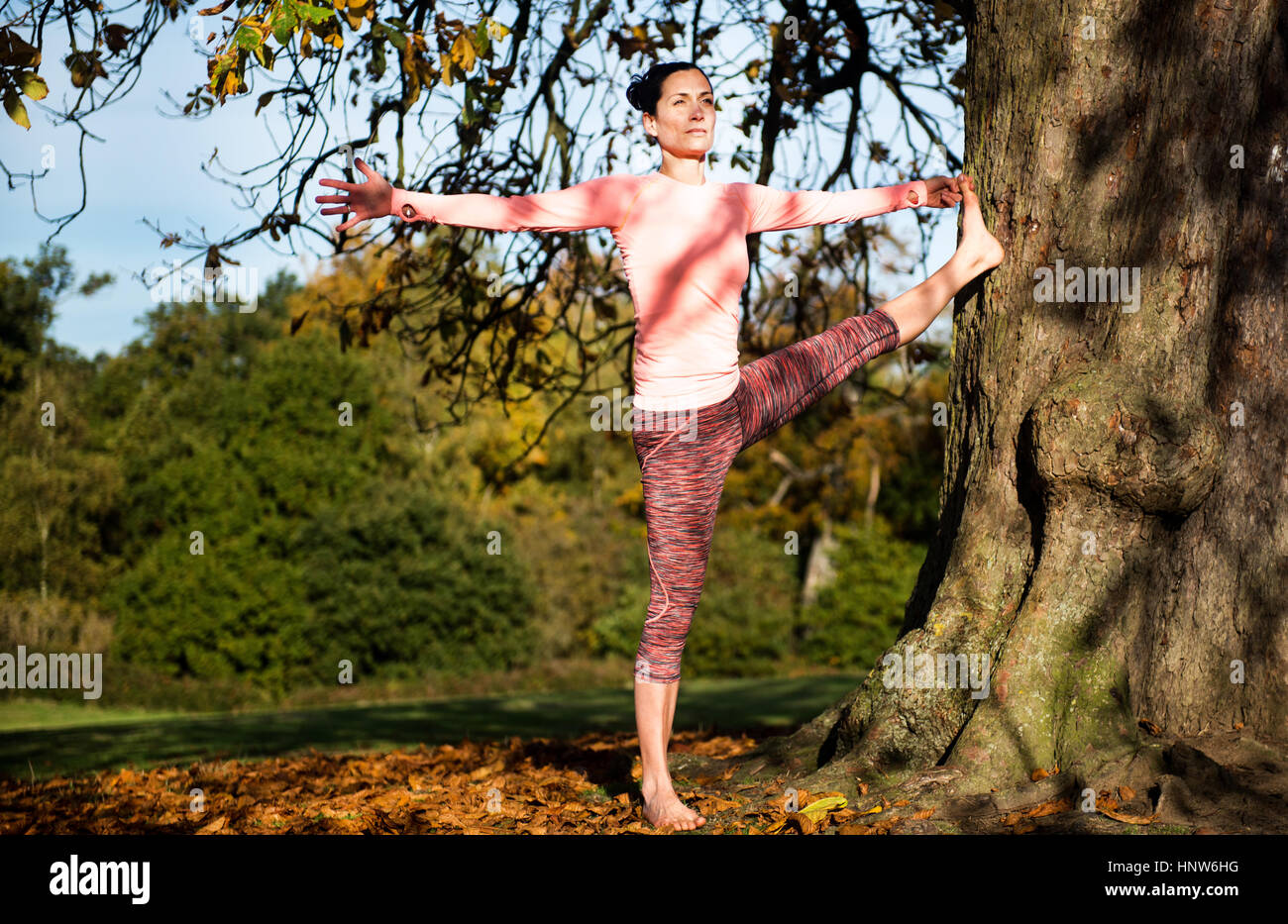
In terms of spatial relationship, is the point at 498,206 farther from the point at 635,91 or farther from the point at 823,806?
the point at 823,806

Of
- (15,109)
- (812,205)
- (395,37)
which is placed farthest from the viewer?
(395,37)

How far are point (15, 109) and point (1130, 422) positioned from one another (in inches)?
166

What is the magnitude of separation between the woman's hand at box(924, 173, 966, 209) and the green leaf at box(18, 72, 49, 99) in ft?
11.2

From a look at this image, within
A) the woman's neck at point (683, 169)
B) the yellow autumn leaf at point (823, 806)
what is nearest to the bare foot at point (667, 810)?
the yellow autumn leaf at point (823, 806)

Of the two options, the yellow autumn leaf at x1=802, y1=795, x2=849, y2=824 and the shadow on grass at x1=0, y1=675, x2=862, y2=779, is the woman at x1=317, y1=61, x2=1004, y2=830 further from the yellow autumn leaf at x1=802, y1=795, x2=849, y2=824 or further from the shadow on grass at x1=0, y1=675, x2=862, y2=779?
the shadow on grass at x1=0, y1=675, x2=862, y2=779

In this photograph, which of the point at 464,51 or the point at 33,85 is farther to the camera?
the point at 464,51

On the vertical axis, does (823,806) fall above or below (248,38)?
below

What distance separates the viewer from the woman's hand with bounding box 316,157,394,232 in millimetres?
3418

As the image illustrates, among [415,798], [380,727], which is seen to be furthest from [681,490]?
[380,727]

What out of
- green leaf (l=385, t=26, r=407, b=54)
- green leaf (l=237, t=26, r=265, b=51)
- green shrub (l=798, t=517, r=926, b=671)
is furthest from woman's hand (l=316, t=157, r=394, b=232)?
green shrub (l=798, t=517, r=926, b=671)

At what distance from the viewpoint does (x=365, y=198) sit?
3436 mm

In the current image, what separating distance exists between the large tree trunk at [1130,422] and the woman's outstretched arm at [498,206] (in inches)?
59.6

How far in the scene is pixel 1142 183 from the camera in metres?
3.64
